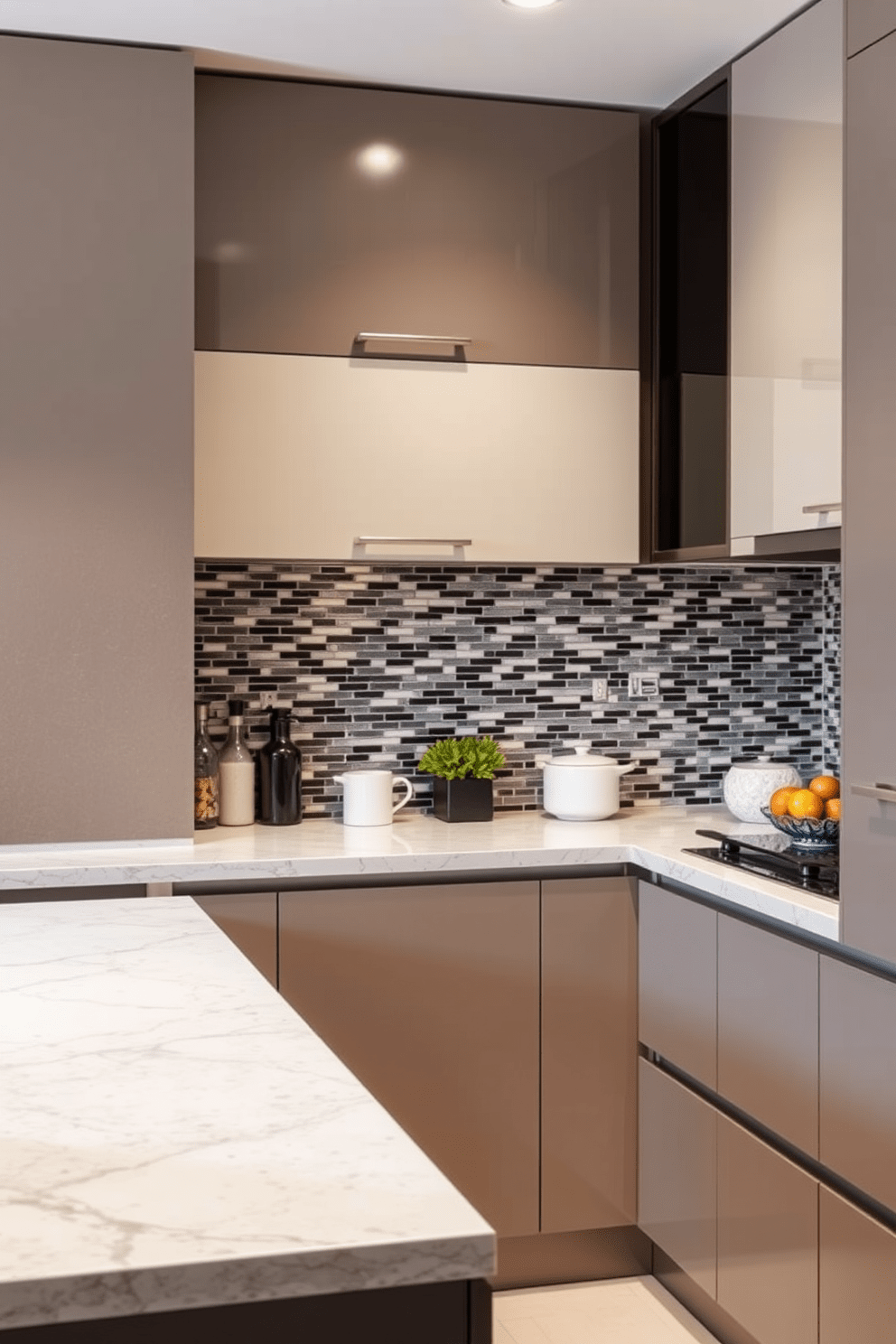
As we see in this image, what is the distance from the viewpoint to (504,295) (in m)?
3.25

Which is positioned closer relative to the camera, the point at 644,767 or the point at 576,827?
the point at 576,827

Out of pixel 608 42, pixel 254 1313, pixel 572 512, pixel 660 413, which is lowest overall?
pixel 254 1313

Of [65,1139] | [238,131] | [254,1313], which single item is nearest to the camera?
[254,1313]

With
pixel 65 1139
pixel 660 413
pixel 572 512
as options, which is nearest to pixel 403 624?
pixel 572 512

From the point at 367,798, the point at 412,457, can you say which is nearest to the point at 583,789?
the point at 367,798

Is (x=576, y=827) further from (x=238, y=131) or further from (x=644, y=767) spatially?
(x=238, y=131)

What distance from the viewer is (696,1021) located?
2.79 meters

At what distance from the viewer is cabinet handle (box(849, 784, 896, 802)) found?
7.09 feet

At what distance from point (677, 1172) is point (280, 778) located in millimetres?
1190

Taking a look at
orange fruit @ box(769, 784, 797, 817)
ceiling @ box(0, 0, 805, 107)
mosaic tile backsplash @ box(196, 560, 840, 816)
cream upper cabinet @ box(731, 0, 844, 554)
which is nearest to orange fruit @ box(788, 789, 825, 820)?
orange fruit @ box(769, 784, 797, 817)

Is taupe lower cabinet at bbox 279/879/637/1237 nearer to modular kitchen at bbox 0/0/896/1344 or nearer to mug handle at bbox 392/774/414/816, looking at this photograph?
modular kitchen at bbox 0/0/896/1344

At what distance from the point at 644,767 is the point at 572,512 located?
76cm

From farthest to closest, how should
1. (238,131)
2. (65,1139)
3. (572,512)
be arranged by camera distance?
1. (572,512)
2. (238,131)
3. (65,1139)

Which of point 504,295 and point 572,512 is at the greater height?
point 504,295
